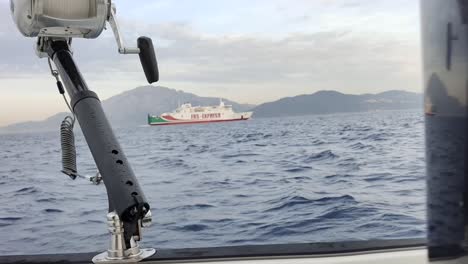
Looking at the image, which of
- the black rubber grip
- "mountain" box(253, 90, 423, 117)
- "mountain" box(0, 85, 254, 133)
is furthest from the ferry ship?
the black rubber grip

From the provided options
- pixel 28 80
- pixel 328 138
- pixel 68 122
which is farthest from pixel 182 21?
pixel 68 122

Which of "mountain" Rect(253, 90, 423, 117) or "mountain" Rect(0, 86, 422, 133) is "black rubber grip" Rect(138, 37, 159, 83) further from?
"mountain" Rect(253, 90, 423, 117)

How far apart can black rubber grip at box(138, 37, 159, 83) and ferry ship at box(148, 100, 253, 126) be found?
62.9 inches

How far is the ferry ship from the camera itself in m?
2.57

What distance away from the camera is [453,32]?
0.45m

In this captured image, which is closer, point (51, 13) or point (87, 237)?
point (51, 13)

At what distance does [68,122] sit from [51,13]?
19cm

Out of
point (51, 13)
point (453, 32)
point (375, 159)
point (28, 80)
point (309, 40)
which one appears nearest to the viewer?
point (453, 32)

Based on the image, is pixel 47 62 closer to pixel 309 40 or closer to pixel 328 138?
pixel 309 40

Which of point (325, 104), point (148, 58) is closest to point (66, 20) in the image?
point (148, 58)

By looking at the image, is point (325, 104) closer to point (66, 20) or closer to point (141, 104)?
point (141, 104)

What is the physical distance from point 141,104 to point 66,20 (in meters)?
1.37

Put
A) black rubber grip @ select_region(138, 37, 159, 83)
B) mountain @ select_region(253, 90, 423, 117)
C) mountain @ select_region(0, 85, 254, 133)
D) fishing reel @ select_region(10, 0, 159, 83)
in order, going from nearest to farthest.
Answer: fishing reel @ select_region(10, 0, 159, 83) < black rubber grip @ select_region(138, 37, 159, 83) < mountain @ select_region(0, 85, 254, 133) < mountain @ select_region(253, 90, 423, 117)

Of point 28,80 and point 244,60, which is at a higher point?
point 244,60
